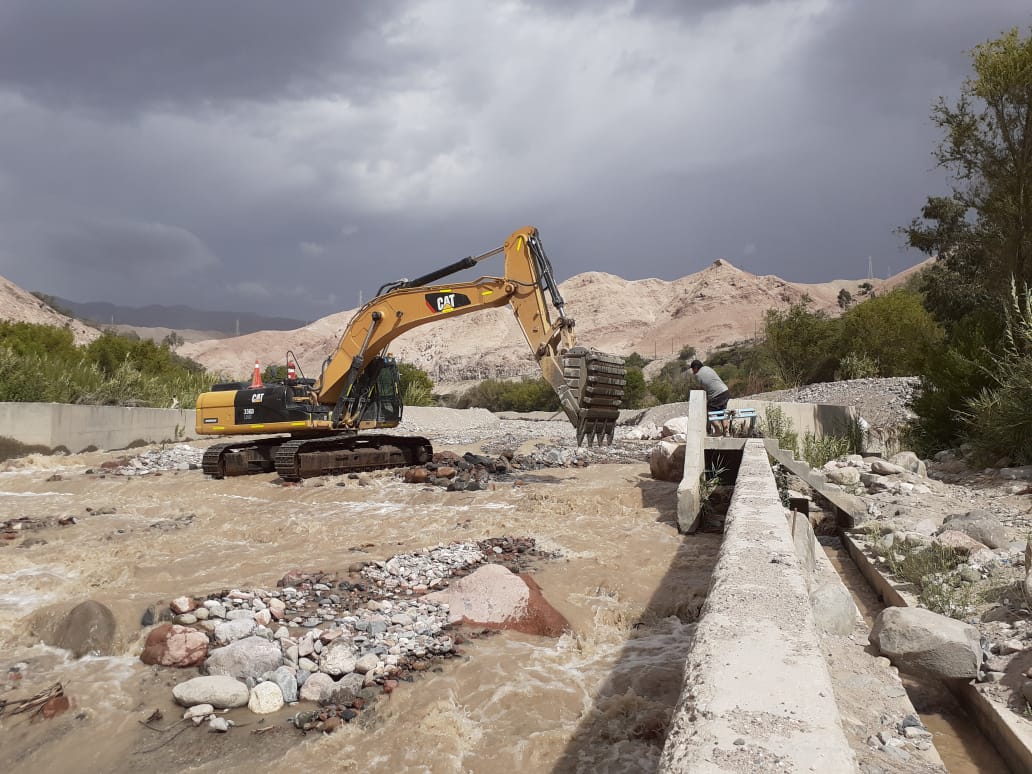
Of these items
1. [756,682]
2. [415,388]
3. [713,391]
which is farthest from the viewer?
[415,388]

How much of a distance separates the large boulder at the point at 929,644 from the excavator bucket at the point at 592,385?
252 inches

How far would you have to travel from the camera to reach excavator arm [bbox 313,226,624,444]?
33.6 ft

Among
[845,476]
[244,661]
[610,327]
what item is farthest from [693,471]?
[610,327]

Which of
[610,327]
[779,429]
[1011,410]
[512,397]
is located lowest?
[779,429]

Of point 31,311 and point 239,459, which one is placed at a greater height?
point 31,311

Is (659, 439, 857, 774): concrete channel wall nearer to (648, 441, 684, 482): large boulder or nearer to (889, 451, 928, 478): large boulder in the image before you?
(648, 441, 684, 482): large boulder

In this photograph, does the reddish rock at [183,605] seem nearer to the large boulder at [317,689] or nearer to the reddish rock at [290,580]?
the reddish rock at [290,580]

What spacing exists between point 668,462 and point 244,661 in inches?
301

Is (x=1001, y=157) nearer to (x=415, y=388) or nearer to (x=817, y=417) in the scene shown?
(x=817, y=417)

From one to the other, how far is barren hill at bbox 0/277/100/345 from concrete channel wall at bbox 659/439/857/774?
6745cm

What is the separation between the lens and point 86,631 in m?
4.29

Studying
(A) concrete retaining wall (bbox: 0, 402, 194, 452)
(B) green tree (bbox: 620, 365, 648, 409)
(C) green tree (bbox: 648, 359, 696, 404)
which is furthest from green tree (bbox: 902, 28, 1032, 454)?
(B) green tree (bbox: 620, 365, 648, 409)

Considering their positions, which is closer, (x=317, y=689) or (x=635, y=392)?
(x=317, y=689)

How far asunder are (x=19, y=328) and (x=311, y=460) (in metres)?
19.4
